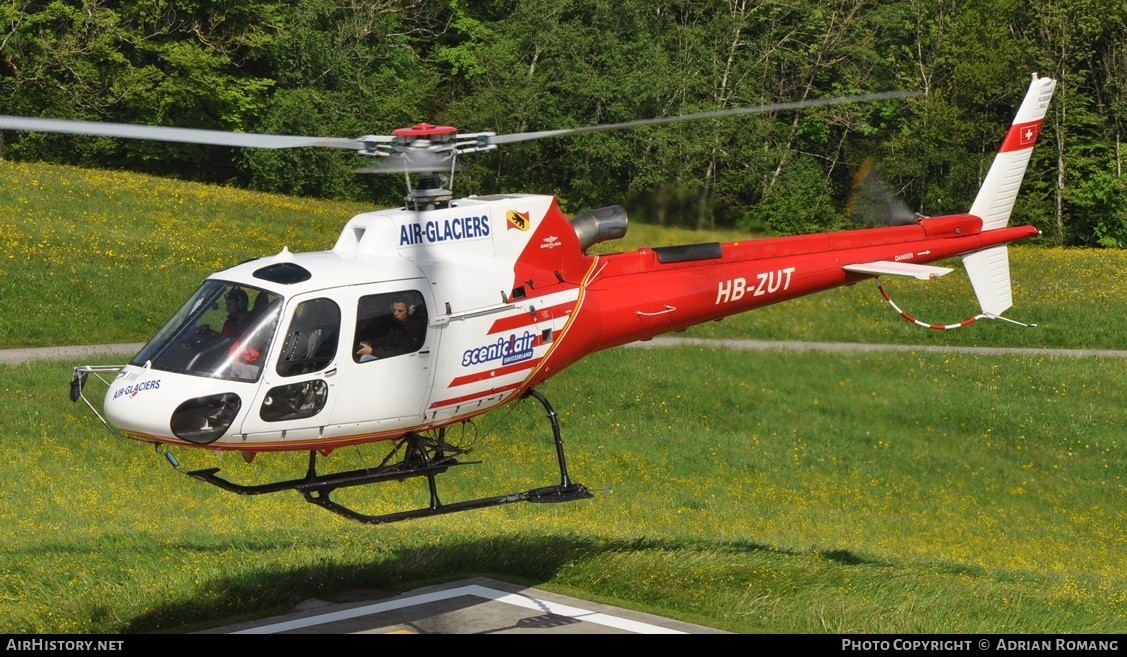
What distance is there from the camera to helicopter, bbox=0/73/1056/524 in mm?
11227

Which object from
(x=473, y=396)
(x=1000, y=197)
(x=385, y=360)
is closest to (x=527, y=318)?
(x=473, y=396)

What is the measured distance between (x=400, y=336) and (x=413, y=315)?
0.24 meters

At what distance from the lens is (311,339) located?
11.6 m

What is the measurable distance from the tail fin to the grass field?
366 cm

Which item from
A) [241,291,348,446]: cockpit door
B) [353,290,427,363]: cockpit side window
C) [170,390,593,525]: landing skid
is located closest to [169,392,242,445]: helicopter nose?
[241,291,348,446]: cockpit door

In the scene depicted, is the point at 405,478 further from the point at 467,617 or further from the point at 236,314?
the point at 236,314

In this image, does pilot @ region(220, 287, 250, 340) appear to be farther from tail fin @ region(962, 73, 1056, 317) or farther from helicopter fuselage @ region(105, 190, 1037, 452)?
tail fin @ region(962, 73, 1056, 317)

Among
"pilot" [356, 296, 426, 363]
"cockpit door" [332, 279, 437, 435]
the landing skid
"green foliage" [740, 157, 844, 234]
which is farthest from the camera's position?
"green foliage" [740, 157, 844, 234]

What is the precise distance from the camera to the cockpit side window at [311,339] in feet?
37.5

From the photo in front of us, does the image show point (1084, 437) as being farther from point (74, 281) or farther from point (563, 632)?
point (74, 281)

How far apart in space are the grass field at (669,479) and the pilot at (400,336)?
3284 mm

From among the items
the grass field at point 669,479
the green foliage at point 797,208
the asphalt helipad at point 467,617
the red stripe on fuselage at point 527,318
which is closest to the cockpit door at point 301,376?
the red stripe on fuselage at point 527,318

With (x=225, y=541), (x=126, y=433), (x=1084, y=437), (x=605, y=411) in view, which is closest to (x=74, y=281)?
(x=605, y=411)

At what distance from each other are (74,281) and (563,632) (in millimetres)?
21696
